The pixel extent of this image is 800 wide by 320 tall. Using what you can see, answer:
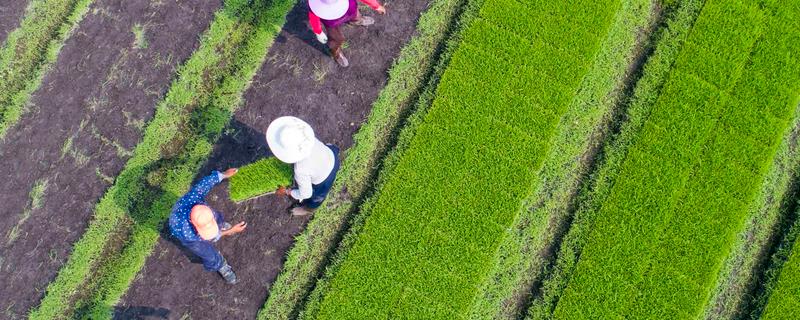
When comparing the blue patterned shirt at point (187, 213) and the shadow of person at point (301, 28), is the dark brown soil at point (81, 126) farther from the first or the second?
the blue patterned shirt at point (187, 213)

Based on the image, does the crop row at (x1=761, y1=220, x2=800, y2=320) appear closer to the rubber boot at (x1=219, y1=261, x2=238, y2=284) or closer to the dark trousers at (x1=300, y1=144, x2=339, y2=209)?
the dark trousers at (x1=300, y1=144, x2=339, y2=209)

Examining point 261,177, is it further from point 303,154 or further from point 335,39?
point 335,39

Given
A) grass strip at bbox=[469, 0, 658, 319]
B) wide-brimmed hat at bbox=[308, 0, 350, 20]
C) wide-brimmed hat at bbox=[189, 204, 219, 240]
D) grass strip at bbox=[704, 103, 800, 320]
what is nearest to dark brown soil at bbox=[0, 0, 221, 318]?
wide-brimmed hat at bbox=[308, 0, 350, 20]

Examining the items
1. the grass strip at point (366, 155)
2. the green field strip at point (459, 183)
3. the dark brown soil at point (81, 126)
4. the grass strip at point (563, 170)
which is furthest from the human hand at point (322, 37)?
the grass strip at point (563, 170)

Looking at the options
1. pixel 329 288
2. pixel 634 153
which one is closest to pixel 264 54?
pixel 329 288

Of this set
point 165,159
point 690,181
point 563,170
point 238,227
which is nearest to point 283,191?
point 238,227

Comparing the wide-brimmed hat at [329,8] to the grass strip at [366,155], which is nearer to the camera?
the wide-brimmed hat at [329,8]
